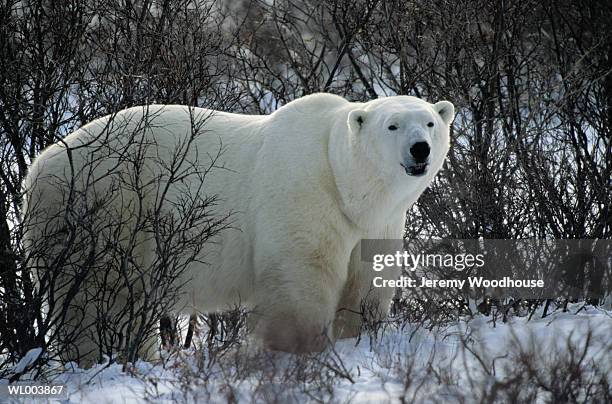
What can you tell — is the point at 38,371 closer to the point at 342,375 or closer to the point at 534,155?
the point at 342,375

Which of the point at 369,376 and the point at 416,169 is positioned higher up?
the point at 416,169

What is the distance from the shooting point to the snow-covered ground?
269cm

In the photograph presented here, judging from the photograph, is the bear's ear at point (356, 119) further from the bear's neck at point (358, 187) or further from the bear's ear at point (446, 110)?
the bear's ear at point (446, 110)

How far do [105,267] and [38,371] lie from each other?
2.82 ft

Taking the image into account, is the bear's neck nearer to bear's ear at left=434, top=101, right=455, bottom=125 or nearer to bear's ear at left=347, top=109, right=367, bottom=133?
bear's ear at left=347, top=109, right=367, bottom=133

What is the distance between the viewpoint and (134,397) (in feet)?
9.95

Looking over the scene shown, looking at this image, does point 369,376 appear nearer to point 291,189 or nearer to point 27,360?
point 291,189

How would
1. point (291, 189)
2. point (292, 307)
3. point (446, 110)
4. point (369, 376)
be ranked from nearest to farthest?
point (369, 376), point (292, 307), point (291, 189), point (446, 110)

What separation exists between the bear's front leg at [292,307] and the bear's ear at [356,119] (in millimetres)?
682

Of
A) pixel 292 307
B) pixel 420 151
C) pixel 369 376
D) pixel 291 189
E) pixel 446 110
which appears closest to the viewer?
pixel 369 376

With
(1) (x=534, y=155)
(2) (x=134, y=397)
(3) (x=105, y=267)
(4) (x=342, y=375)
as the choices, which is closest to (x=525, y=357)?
(4) (x=342, y=375)

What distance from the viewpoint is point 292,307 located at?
13.6 feet

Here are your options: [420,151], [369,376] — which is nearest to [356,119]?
[420,151]

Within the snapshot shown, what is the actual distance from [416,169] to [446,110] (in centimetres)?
52
